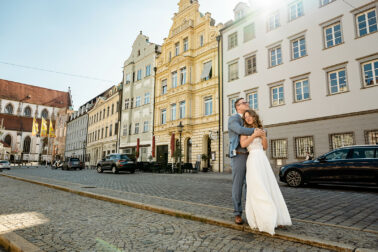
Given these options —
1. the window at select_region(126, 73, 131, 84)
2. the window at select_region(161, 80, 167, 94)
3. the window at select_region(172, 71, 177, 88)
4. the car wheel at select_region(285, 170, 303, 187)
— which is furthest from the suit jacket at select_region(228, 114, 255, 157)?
the window at select_region(126, 73, 131, 84)

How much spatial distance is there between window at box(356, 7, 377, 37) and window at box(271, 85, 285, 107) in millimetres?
5840

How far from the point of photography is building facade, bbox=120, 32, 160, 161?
33.1 meters

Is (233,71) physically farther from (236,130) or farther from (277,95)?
(236,130)

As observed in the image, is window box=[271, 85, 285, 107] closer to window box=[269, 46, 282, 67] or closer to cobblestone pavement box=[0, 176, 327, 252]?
window box=[269, 46, 282, 67]

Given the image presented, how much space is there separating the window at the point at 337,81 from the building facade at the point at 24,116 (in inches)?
2855

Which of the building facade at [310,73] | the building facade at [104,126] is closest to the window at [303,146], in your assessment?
the building facade at [310,73]

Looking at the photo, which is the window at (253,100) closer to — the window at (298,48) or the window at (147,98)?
the window at (298,48)

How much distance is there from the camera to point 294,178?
10430 mm

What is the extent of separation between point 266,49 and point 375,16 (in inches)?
288

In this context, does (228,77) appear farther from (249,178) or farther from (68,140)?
(68,140)

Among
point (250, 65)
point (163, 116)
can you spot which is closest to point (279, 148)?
point (250, 65)

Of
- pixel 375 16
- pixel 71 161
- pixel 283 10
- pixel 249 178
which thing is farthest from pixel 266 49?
pixel 71 161

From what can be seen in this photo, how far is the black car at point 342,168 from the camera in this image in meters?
8.73

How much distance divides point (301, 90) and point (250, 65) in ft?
17.8
